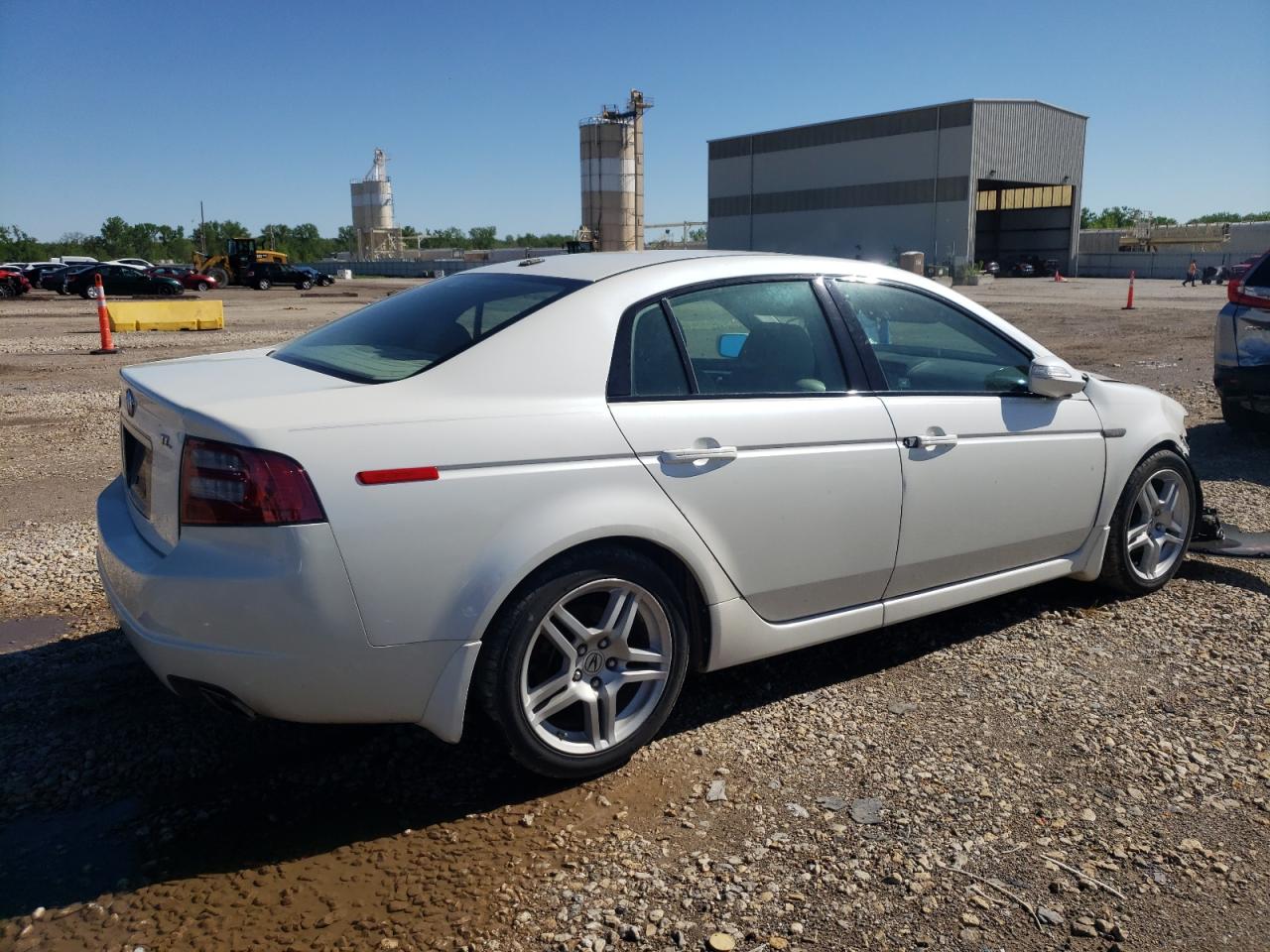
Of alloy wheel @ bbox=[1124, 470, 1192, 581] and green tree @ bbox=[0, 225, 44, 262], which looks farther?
green tree @ bbox=[0, 225, 44, 262]

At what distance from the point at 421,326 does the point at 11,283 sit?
40716 millimetres

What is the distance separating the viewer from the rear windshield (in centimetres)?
318

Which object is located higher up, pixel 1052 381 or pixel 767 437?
pixel 1052 381

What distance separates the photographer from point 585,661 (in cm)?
312

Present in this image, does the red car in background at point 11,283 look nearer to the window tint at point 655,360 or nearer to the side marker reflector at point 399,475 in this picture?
the window tint at point 655,360

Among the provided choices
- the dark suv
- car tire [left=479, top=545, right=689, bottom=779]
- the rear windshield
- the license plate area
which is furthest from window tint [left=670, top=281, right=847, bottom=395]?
the dark suv

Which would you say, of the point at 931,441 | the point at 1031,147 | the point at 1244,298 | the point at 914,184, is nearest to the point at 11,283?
the point at 1244,298

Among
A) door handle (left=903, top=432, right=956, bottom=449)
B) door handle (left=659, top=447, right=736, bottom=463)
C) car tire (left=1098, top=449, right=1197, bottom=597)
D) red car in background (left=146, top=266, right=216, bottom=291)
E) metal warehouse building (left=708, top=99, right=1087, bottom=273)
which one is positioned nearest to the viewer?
door handle (left=659, top=447, right=736, bottom=463)

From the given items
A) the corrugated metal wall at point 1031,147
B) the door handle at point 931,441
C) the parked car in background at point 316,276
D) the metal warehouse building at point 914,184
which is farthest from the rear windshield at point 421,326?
the corrugated metal wall at point 1031,147

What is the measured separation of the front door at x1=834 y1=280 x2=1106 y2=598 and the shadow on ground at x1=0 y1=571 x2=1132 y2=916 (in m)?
0.65

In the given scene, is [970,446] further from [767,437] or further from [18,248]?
[18,248]

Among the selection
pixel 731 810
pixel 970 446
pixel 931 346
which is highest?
pixel 931 346

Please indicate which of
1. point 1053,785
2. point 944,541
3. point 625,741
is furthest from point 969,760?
point 625,741

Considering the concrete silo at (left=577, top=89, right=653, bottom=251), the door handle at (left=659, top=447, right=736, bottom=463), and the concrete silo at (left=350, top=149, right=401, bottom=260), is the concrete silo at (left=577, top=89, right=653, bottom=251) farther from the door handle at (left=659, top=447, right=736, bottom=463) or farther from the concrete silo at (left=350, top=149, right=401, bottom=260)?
the door handle at (left=659, top=447, right=736, bottom=463)
